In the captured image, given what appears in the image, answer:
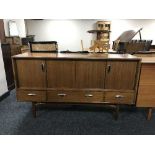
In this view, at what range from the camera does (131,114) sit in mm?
2260

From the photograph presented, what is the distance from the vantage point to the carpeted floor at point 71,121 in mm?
1834

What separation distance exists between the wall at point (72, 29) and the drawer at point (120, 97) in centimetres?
538

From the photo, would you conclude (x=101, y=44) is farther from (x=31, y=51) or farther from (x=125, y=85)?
(x=31, y=51)

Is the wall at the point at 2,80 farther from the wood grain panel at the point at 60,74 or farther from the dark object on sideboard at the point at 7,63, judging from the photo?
the wood grain panel at the point at 60,74

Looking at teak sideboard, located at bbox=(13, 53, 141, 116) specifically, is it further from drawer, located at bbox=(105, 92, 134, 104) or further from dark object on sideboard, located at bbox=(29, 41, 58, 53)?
dark object on sideboard, located at bbox=(29, 41, 58, 53)

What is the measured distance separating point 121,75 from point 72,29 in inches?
223

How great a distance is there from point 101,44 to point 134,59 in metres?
0.50

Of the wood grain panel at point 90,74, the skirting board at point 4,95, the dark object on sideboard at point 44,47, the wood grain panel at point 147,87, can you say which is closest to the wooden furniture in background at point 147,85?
the wood grain panel at point 147,87

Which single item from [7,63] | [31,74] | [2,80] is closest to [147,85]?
[31,74]

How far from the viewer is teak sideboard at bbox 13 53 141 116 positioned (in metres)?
1.76

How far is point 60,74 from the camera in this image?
1.83 m
